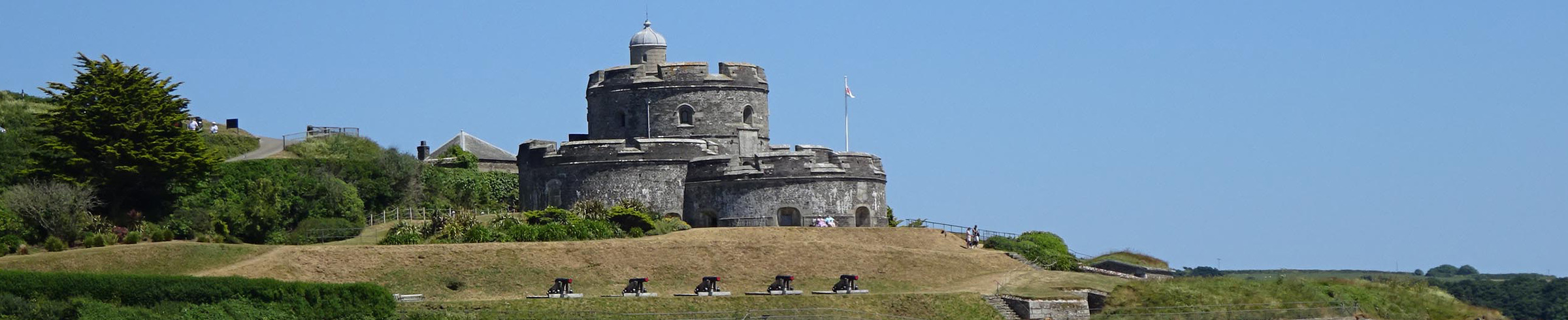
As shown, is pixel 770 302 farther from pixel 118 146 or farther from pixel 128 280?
pixel 118 146

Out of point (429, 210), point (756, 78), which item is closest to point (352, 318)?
point (429, 210)

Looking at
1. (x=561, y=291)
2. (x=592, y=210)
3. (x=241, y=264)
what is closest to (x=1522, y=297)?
(x=592, y=210)

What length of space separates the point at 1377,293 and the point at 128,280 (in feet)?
110

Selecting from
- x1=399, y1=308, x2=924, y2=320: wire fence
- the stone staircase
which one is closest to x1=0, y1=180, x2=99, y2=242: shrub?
x1=399, y1=308, x2=924, y2=320: wire fence

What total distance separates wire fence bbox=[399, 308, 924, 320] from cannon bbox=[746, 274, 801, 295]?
2.10 m

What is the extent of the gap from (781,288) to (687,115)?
54.2 feet

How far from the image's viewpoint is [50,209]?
52.2 m

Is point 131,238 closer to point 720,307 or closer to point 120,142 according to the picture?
point 120,142

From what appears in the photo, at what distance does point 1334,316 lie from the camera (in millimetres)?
52906

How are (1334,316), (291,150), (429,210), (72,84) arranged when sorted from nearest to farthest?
(1334,316)
(72,84)
(429,210)
(291,150)

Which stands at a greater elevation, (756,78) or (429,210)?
(756,78)

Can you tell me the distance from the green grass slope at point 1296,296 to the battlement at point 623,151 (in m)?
14.9

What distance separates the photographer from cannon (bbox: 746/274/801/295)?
50.3 meters

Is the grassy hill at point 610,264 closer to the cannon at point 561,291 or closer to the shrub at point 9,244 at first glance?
the shrub at point 9,244
